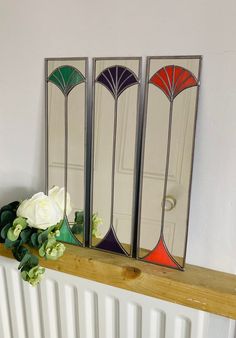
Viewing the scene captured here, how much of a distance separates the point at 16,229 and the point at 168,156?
425 mm

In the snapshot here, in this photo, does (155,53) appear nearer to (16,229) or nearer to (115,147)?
(115,147)

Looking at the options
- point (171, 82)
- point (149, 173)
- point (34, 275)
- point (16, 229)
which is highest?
point (171, 82)

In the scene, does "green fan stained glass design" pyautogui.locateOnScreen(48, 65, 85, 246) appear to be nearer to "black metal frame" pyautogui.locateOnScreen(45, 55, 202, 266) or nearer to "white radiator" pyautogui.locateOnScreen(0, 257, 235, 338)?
"black metal frame" pyautogui.locateOnScreen(45, 55, 202, 266)

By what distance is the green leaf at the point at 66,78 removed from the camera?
0.81 m

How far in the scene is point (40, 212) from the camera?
2.71ft

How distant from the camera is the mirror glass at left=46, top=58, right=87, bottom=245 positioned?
2.69 feet

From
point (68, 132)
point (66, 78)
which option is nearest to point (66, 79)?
point (66, 78)

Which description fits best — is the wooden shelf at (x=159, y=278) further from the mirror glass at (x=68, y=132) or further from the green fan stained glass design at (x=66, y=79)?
the green fan stained glass design at (x=66, y=79)

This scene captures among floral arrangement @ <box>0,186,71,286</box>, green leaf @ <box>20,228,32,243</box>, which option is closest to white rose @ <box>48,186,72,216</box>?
floral arrangement @ <box>0,186,71,286</box>

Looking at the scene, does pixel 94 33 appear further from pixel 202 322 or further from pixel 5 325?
pixel 5 325

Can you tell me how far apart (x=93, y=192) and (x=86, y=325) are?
0.38 metres

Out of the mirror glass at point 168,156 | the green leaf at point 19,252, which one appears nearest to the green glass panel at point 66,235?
the green leaf at point 19,252

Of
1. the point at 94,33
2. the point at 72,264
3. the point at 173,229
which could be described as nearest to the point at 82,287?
the point at 72,264

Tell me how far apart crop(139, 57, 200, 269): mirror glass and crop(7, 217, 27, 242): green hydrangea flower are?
31cm
